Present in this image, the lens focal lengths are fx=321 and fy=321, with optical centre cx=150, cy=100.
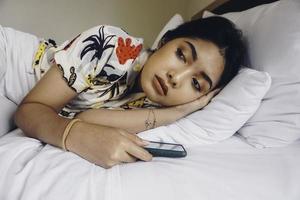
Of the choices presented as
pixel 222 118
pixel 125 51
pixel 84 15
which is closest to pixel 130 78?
pixel 125 51

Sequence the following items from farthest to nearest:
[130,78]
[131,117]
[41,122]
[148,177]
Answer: [130,78] → [131,117] → [41,122] → [148,177]

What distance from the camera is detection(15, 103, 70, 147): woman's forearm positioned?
26.7 inches

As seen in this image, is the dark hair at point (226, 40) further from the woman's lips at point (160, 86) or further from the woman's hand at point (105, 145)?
the woman's hand at point (105, 145)

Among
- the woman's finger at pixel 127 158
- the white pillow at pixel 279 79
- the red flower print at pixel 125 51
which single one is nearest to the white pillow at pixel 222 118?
the white pillow at pixel 279 79

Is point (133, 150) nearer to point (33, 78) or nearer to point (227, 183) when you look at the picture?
point (227, 183)

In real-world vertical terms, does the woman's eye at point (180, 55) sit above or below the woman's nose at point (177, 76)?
above

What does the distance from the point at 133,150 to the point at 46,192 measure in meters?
0.17

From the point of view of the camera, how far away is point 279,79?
31.6 inches

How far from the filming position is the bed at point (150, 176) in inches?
20.7

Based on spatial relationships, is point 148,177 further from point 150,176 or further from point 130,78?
point 130,78

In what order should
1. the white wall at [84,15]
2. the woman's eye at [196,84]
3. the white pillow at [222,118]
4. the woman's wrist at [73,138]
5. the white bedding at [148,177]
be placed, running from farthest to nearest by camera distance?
the white wall at [84,15], the woman's eye at [196,84], the white pillow at [222,118], the woman's wrist at [73,138], the white bedding at [148,177]

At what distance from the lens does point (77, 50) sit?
86cm

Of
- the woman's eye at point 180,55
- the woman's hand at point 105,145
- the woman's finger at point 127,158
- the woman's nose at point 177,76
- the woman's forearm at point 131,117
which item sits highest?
the woman's eye at point 180,55

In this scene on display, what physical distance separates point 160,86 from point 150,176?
1.13 ft
